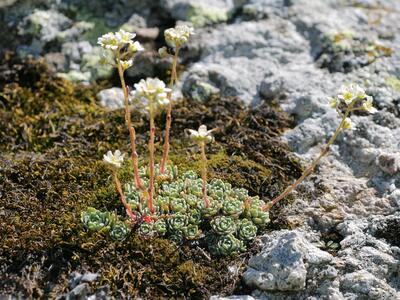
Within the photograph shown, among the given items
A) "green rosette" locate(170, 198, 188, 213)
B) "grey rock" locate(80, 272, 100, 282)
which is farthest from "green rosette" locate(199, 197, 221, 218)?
"grey rock" locate(80, 272, 100, 282)

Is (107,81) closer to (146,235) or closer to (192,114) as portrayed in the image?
(192,114)

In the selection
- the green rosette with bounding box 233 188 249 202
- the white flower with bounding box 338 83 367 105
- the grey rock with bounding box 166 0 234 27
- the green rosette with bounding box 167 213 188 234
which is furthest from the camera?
the grey rock with bounding box 166 0 234 27

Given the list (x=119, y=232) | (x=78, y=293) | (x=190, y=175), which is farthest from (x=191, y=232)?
(x=78, y=293)

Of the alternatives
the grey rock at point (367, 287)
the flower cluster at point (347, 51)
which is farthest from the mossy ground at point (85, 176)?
the flower cluster at point (347, 51)

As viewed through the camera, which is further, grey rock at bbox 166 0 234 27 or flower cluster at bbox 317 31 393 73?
grey rock at bbox 166 0 234 27

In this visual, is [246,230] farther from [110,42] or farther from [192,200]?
[110,42]

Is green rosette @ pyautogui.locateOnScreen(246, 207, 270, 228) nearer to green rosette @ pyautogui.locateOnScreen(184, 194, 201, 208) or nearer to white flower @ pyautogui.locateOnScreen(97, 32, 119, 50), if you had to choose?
green rosette @ pyautogui.locateOnScreen(184, 194, 201, 208)

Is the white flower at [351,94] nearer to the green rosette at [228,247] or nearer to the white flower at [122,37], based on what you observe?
the green rosette at [228,247]
